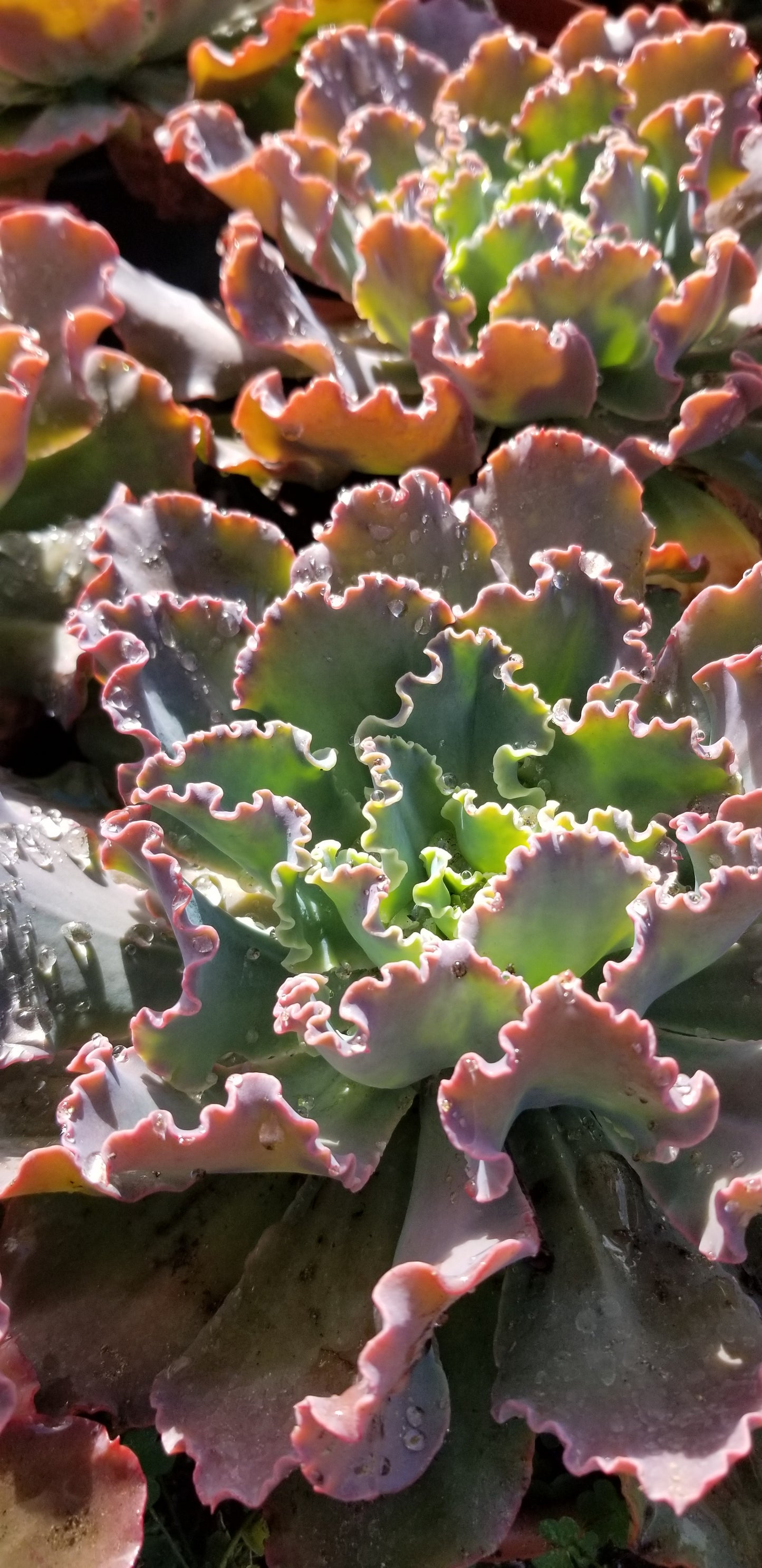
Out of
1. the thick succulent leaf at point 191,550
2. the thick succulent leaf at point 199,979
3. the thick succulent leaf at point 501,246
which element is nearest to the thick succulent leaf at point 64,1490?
the thick succulent leaf at point 199,979

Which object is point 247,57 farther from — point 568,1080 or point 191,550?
point 568,1080

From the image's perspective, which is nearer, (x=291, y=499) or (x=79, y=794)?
(x=79, y=794)

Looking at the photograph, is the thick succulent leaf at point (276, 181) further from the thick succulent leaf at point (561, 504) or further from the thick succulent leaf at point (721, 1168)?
the thick succulent leaf at point (721, 1168)

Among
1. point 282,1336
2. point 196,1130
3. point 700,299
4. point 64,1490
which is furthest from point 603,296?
point 64,1490

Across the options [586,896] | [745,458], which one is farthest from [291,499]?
[586,896]

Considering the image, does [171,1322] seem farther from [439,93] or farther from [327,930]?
[439,93]
